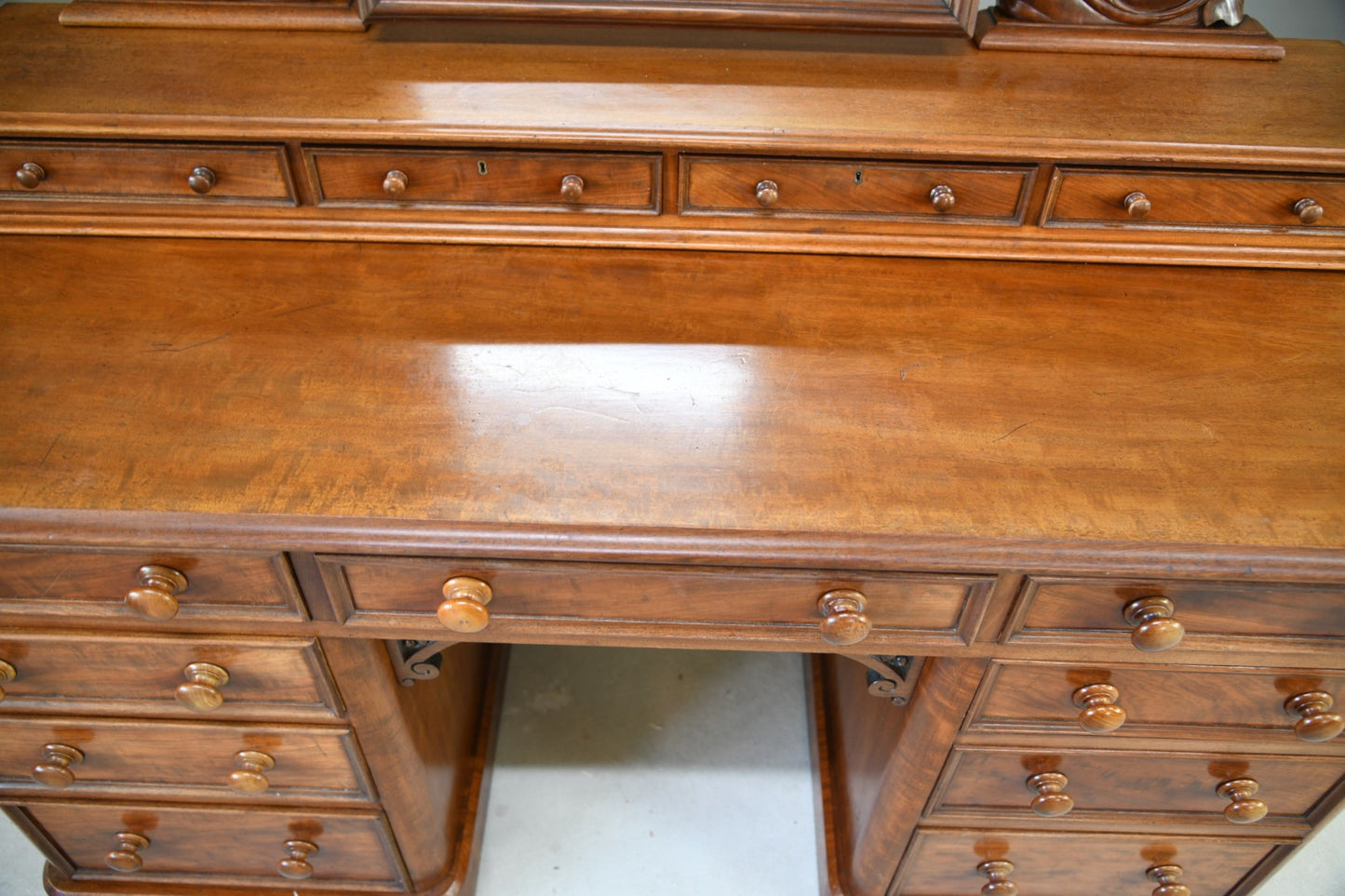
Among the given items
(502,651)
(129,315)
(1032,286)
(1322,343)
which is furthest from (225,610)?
(1322,343)

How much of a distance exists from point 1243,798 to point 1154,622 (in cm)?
45

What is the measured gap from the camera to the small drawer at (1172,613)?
89cm

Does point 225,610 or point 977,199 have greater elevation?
point 977,199

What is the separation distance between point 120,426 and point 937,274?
96 centimetres

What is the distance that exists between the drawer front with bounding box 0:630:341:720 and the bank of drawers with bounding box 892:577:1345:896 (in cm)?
80

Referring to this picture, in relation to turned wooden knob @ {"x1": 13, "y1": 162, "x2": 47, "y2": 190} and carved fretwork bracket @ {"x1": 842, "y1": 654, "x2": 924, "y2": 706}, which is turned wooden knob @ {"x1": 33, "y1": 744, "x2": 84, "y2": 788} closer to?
turned wooden knob @ {"x1": 13, "y1": 162, "x2": 47, "y2": 190}

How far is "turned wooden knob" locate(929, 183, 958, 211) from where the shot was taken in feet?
3.62

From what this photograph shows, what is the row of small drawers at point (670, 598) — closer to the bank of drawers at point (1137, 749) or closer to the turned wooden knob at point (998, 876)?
the bank of drawers at point (1137, 749)

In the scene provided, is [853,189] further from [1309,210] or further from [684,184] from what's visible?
[1309,210]

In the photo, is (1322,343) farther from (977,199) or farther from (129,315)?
(129,315)

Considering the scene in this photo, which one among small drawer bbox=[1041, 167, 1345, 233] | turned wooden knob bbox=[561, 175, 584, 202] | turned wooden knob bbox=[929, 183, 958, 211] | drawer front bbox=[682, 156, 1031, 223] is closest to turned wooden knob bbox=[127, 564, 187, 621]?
turned wooden knob bbox=[561, 175, 584, 202]

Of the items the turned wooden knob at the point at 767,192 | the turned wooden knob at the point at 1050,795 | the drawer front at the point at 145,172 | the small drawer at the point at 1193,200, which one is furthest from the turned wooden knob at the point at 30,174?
the turned wooden knob at the point at 1050,795

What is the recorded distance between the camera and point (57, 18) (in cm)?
124

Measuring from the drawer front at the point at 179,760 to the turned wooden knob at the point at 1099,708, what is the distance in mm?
887
